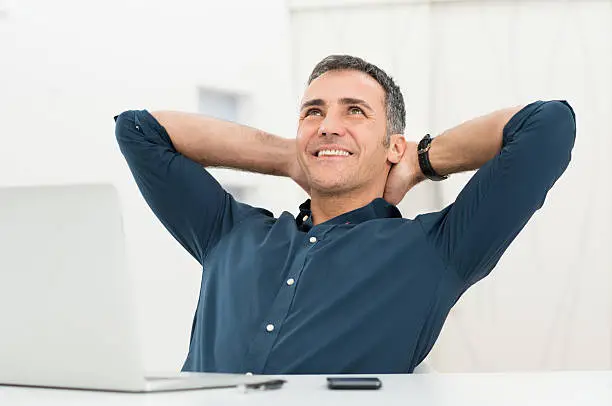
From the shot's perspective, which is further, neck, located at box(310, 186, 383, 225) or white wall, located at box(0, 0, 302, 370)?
white wall, located at box(0, 0, 302, 370)

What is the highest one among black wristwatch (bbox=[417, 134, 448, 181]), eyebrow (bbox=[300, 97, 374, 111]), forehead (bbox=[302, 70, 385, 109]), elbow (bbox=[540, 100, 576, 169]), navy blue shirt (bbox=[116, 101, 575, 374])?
forehead (bbox=[302, 70, 385, 109])

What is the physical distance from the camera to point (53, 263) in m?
1.01

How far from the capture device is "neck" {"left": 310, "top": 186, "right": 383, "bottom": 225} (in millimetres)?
2004

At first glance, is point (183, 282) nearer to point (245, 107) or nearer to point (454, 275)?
point (245, 107)

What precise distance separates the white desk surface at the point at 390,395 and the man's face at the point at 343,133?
0.86m

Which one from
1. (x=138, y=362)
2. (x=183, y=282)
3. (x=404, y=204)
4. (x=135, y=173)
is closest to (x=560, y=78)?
(x=404, y=204)

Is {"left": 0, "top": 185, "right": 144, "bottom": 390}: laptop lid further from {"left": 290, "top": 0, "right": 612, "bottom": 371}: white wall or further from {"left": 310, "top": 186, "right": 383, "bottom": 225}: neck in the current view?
{"left": 290, "top": 0, "right": 612, "bottom": 371}: white wall

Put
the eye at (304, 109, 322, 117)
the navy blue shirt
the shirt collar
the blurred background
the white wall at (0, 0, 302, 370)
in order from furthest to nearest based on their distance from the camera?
the blurred background
the white wall at (0, 0, 302, 370)
the eye at (304, 109, 322, 117)
the shirt collar
the navy blue shirt

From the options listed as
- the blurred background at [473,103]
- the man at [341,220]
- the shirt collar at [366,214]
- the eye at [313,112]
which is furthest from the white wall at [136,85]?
the shirt collar at [366,214]

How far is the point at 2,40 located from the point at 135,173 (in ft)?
2.67

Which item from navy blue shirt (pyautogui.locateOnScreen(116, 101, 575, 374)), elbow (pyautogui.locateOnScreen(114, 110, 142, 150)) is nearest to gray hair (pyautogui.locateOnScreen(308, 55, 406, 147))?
navy blue shirt (pyautogui.locateOnScreen(116, 101, 575, 374))

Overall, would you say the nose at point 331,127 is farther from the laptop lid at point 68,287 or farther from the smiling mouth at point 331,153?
the laptop lid at point 68,287

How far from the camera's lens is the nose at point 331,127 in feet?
6.44

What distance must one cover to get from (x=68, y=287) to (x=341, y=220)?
1.00 m
